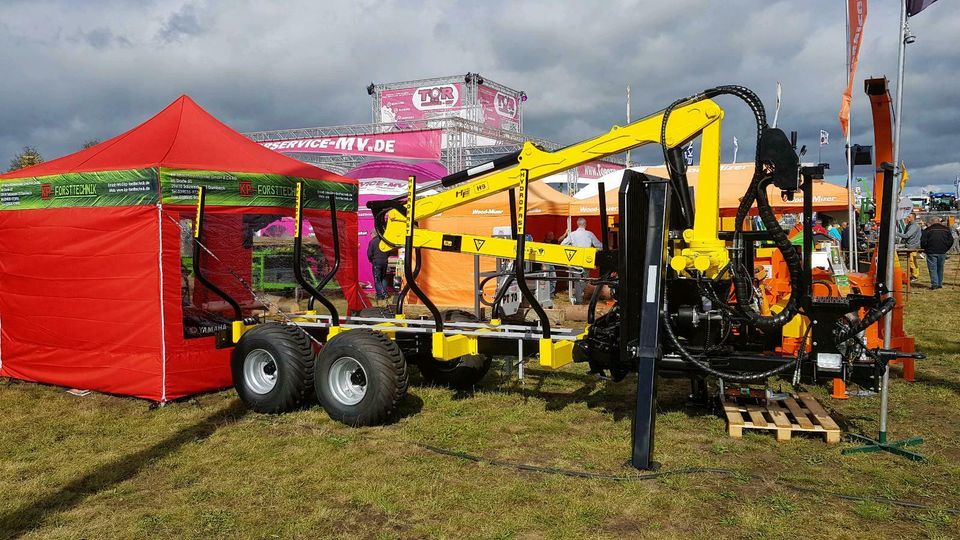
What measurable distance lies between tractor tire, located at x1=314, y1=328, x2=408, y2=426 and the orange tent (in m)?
6.89

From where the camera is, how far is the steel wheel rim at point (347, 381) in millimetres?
6388

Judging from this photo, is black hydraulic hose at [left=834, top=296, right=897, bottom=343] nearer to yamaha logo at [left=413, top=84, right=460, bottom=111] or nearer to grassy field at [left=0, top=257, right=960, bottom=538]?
grassy field at [left=0, top=257, right=960, bottom=538]

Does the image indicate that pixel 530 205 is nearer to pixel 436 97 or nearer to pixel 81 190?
pixel 81 190

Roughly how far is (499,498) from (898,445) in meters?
3.21

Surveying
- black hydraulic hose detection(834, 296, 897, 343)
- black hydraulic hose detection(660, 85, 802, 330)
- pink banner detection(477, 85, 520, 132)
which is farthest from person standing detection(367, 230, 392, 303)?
pink banner detection(477, 85, 520, 132)

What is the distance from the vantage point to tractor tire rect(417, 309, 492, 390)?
25.2 ft

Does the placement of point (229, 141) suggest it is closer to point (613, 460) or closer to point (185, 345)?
point (185, 345)

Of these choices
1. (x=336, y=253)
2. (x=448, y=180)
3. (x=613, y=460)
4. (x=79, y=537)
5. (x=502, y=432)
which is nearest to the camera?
(x=79, y=537)

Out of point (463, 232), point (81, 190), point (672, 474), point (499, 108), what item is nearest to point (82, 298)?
point (81, 190)

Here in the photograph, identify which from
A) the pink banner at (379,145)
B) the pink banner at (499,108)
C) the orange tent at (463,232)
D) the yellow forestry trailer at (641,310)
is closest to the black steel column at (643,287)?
the yellow forestry trailer at (641,310)

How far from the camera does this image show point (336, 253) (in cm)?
784

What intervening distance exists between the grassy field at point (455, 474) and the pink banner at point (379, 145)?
1494 cm

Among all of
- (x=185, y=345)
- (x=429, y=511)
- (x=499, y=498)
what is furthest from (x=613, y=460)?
(x=185, y=345)

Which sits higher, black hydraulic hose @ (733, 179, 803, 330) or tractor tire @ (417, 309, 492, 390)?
black hydraulic hose @ (733, 179, 803, 330)
